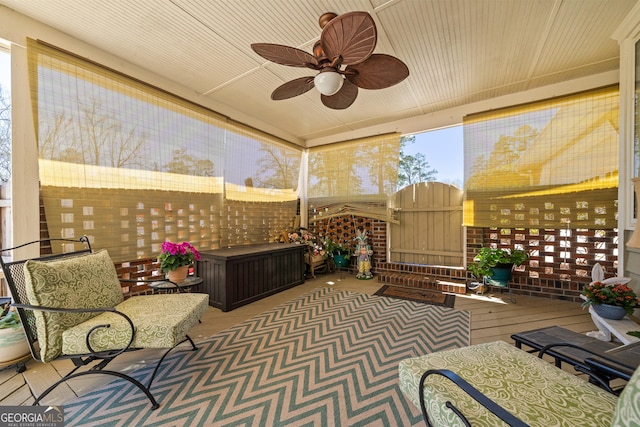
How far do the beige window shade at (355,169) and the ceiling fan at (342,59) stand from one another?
92.0 inches

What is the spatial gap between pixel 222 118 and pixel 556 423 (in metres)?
4.26

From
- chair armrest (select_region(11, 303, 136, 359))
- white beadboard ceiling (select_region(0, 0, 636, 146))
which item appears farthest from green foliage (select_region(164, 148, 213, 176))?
chair armrest (select_region(11, 303, 136, 359))

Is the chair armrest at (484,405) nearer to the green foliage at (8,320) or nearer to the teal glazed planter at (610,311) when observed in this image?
the teal glazed planter at (610,311)

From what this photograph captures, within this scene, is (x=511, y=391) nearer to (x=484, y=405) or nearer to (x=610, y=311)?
(x=484, y=405)

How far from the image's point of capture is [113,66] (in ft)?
8.54

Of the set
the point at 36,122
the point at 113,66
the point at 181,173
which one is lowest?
the point at 181,173

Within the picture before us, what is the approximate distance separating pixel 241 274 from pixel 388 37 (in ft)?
10.3

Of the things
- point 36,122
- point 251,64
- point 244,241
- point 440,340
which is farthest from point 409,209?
point 36,122

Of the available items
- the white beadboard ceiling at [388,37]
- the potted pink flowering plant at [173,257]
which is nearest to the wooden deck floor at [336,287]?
the potted pink flowering plant at [173,257]

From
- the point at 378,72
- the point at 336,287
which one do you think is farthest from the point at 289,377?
the point at 378,72

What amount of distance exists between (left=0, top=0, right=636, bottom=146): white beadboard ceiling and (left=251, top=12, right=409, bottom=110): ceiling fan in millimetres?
548

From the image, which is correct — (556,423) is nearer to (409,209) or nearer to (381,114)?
(409,209)

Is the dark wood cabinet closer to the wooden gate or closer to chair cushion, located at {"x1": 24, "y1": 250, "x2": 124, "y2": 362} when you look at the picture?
chair cushion, located at {"x1": 24, "y1": 250, "x2": 124, "y2": 362}

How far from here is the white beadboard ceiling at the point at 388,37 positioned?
1.99 meters
